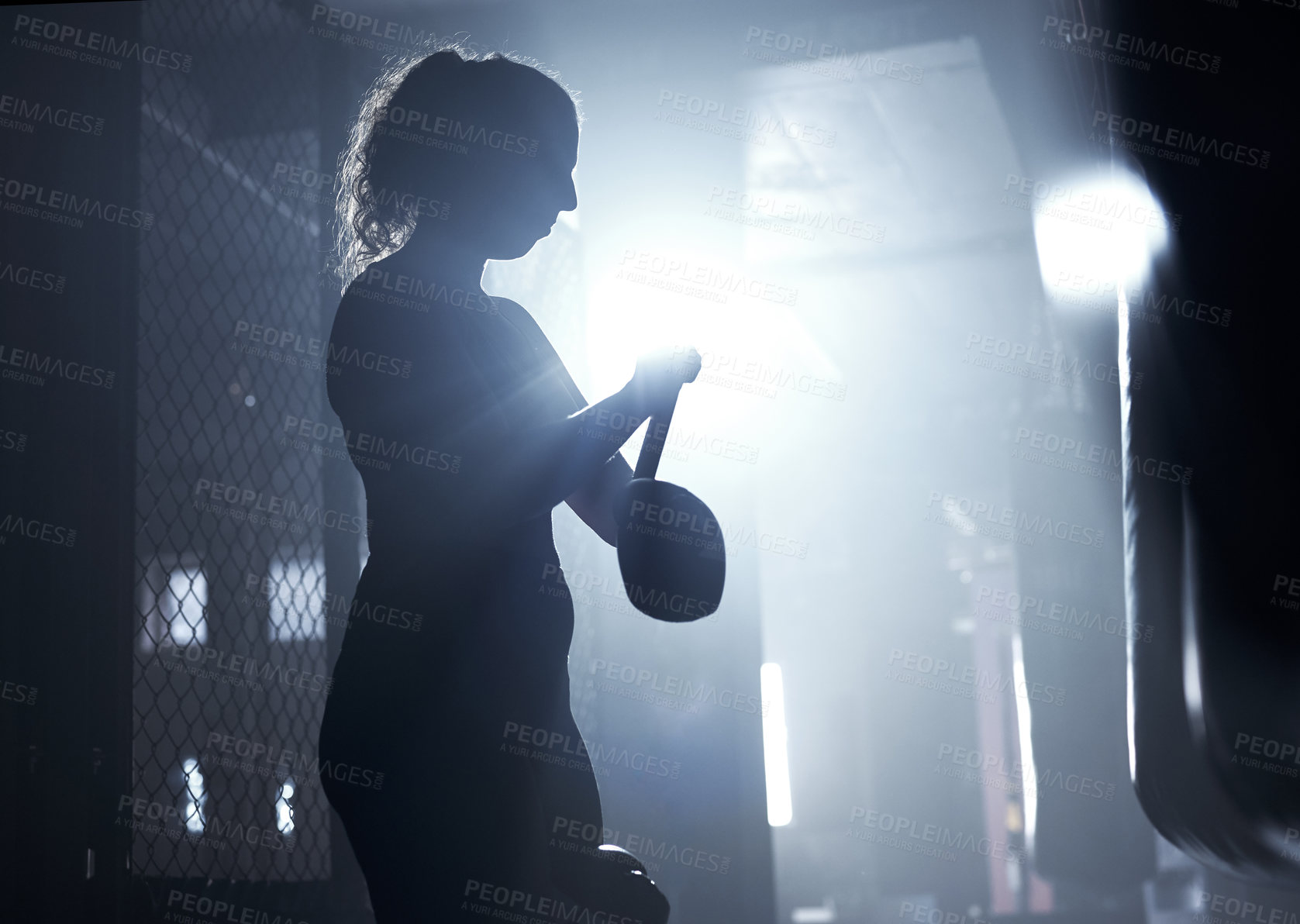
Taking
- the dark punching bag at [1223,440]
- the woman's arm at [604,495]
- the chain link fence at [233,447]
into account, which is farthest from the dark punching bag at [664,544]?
the chain link fence at [233,447]

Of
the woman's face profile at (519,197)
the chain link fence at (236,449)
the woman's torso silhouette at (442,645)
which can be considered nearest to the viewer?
the woman's torso silhouette at (442,645)

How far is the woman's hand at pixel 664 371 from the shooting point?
2.73 ft

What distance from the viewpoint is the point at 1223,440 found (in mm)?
358

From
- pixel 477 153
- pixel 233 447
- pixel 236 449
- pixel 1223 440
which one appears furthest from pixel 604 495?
pixel 233 447

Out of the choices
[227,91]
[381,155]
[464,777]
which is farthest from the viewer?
[227,91]

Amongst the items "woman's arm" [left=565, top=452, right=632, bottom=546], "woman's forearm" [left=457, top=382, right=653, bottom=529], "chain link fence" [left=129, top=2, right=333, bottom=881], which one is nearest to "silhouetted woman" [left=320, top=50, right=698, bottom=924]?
"woman's forearm" [left=457, top=382, right=653, bottom=529]

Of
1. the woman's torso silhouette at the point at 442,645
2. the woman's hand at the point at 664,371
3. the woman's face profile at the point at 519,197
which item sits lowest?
the woman's torso silhouette at the point at 442,645

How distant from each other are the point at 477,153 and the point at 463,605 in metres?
0.47

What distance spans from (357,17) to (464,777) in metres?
2.35

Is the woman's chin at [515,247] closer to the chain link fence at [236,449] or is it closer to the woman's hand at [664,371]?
the woman's hand at [664,371]

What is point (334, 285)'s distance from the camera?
2.22m

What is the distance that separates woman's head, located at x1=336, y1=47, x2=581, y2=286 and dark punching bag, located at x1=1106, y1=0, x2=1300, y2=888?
0.66 metres

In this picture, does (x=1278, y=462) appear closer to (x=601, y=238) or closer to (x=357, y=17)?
(x=601, y=238)

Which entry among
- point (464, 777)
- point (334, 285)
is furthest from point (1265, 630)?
point (334, 285)
